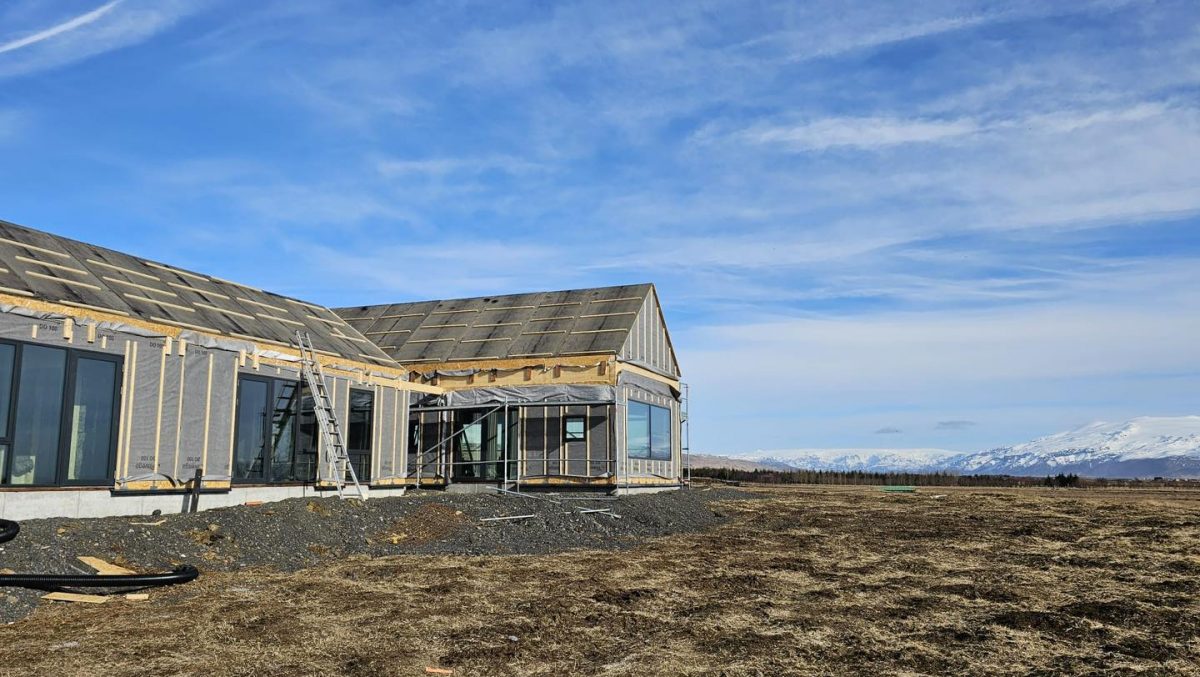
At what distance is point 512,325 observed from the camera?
29547 millimetres

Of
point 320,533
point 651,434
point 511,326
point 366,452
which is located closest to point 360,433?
point 366,452

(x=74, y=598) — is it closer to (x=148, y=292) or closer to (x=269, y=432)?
(x=269, y=432)

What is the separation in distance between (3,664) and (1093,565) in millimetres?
14490

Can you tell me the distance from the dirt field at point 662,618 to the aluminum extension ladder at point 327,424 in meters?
6.18

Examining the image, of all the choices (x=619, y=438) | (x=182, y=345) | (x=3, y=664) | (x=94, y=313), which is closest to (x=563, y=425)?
(x=619, y=438)

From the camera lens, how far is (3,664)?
7270 mm

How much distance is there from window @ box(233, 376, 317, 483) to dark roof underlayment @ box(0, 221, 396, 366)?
3.84ft

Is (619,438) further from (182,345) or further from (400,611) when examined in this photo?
(400,611)

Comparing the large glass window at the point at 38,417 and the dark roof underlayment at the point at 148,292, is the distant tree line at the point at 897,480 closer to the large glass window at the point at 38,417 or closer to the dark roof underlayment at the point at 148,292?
the dark roof underlayment at the point at 148,292

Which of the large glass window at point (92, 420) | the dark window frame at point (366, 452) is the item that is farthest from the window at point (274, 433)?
the large glass window at point (92, 420)

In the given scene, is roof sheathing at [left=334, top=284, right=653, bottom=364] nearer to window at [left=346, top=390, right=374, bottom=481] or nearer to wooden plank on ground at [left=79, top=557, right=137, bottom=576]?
window at [left=346, top=390, right=374, bottom=481]

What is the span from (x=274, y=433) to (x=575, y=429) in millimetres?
9556

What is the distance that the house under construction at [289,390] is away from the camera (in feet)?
46.6

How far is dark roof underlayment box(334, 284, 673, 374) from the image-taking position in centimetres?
2755
